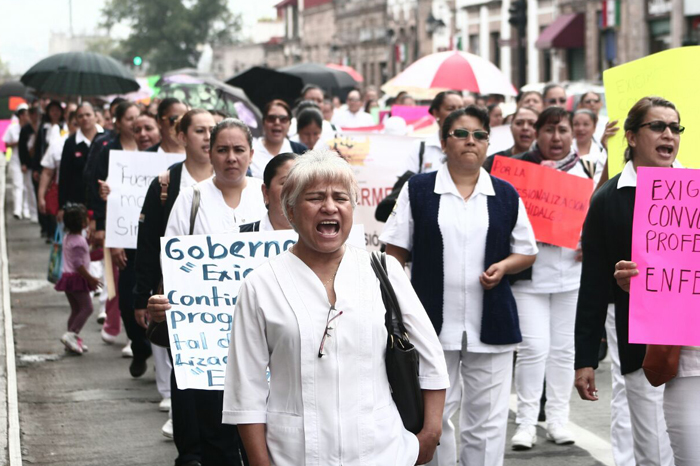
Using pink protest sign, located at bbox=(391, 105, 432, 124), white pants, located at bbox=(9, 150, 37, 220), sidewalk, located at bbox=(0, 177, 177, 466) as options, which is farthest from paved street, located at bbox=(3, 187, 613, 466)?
white pants, located at bbox=(9, 150, 37, 220)

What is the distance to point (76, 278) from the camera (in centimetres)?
1039

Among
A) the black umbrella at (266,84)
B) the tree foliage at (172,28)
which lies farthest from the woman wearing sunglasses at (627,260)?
the tree foliage at (172,28)

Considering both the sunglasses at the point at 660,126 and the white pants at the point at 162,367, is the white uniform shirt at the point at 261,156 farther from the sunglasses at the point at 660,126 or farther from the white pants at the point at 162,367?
the sunglasses at the point at 660,126

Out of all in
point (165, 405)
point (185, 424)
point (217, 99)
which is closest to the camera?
point (185, 424)

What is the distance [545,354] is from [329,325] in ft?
12.0

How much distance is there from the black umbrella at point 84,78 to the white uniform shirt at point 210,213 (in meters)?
9.14

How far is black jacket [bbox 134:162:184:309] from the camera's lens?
21.6 ft

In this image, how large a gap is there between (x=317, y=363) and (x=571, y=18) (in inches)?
1425

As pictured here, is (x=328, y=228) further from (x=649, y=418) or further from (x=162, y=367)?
(x=162, y=367)

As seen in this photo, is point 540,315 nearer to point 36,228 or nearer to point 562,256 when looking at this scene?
point 562,256

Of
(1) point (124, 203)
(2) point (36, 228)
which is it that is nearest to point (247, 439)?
(1) point (124, 203)

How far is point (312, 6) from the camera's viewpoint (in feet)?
264

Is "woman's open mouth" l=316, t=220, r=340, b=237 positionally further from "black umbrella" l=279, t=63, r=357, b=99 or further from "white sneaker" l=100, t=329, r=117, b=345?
"black umbrella" l=279, t=63, r=357, b=99

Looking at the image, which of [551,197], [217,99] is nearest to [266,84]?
[217,99]
